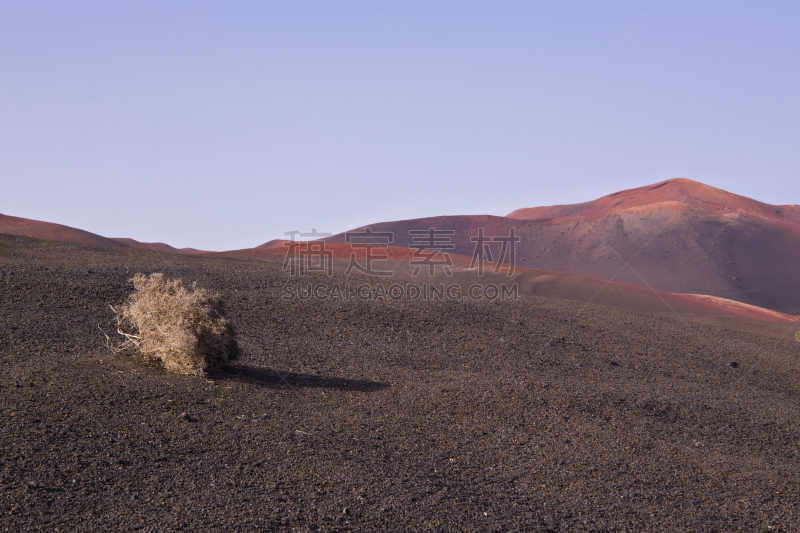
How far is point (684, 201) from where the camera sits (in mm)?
73062

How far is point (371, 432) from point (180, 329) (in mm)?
2870

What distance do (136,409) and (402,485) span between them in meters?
2.92

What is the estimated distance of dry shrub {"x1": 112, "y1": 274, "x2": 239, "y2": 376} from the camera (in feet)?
22.7

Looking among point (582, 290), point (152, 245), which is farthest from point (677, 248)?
point (152, 245)

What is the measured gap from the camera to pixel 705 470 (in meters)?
6.00

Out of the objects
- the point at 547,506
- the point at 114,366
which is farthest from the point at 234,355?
the point at 547,506

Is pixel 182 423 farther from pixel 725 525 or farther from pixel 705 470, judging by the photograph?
pixel 705 470

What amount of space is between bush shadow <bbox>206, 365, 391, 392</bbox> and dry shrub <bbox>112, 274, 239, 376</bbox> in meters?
0.25

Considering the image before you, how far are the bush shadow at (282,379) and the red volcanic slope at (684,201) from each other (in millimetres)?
58603

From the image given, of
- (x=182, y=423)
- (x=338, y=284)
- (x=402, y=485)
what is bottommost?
(x=402, y=485)

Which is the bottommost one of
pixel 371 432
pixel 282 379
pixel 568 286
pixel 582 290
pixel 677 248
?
pixel 371 432

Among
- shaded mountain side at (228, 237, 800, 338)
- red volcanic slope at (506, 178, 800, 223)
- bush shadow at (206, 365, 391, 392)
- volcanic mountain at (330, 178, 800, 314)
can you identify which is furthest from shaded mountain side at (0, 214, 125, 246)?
red volcanic slope at (506, 178, 800, 223)

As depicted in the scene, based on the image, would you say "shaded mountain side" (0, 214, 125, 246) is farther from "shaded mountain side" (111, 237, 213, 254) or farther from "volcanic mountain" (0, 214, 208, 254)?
"shaded mountain side" (111, 237, 213, 254)

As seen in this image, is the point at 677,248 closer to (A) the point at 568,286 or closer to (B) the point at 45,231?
(A) the point at 568,286
